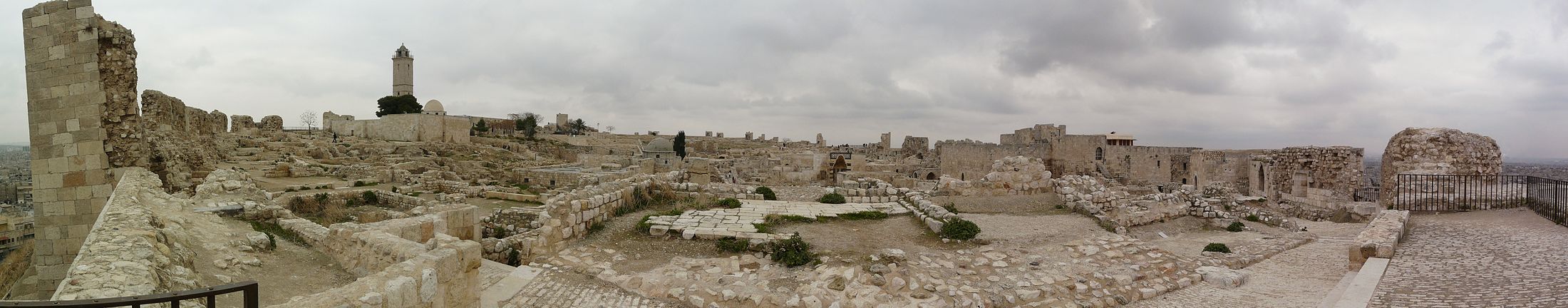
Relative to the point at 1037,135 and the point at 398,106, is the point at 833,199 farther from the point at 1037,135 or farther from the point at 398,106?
the point at 398,106

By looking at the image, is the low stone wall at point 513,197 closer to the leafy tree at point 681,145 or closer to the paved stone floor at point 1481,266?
the paved stone floor at point 1481,266

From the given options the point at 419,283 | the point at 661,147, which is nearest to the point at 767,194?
the point at 419,283

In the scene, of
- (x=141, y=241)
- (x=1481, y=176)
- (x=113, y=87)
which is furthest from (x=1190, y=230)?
(x=113, y=87)

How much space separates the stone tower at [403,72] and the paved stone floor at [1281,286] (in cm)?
6870

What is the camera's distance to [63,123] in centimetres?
736

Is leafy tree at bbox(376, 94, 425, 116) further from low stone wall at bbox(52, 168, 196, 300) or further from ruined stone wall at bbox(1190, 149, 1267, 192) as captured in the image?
ruined stone wall at bbox(1190, 149, 1267, 192)

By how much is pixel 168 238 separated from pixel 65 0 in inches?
188

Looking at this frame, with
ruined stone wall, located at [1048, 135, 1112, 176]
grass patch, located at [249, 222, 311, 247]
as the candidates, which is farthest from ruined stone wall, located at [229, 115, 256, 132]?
ruined stone wall, located at [1048, 135, 1112, 176]

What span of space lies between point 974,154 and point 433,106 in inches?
2097

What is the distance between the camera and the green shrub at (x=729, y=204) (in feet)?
35.4

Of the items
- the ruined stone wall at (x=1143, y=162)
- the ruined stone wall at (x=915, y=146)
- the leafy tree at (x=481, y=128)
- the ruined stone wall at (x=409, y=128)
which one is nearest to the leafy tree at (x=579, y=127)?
the leafy tree at (x=481, y=128)

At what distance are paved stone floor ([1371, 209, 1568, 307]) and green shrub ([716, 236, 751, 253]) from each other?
19.8ft

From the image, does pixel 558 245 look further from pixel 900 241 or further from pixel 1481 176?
pixel 1481 176

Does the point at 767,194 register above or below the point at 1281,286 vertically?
above
